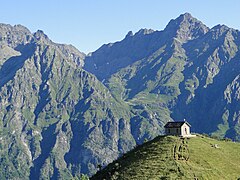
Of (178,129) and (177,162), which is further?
(178,129)

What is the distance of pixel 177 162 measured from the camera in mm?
130875

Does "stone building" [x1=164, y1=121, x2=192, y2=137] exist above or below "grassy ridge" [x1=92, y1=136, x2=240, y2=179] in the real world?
above

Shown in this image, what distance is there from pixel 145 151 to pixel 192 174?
2878cm

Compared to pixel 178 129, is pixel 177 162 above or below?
below

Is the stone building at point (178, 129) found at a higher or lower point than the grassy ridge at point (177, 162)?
higher

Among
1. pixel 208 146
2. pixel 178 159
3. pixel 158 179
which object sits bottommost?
pixel 158 179

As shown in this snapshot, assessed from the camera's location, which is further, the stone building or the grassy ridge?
the stone building

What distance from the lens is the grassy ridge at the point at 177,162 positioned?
124438 mm

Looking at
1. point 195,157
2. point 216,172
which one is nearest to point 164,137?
point 195,157

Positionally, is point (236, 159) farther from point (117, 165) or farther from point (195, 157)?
point (117, 165)

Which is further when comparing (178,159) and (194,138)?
(194,138)

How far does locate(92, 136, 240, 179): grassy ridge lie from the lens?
124 metres

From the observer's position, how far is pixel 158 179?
119 m

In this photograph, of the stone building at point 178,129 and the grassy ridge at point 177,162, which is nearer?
the grassy ridge at point 177,162
